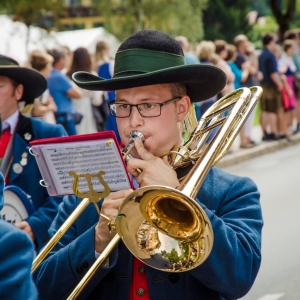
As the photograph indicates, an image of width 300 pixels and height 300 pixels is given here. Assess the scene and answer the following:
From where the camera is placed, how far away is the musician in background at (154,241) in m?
2.60

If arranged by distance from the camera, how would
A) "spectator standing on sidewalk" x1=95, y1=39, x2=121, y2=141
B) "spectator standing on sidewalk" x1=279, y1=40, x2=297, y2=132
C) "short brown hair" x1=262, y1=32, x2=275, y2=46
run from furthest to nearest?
"spectator standing on sidewalk" x1=279, y1=40, x2=297, y2=132, "short brown hair" x1=262, y1=32, x2=275, y2=46, "spectator standing on sidewalk" x1=95, y1=39, x2=121, y2=141

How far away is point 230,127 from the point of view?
278cm

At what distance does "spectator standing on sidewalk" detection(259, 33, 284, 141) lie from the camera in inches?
492

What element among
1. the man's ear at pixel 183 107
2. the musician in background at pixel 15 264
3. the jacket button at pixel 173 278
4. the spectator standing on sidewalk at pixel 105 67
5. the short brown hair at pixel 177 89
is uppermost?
the musician in background at pixel 15 264

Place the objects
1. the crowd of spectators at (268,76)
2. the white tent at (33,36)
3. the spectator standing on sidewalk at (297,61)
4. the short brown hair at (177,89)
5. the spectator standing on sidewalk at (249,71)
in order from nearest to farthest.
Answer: the short brown hair at (177,89) → the crowd of spectators at (268,76) → the spectator standing on sidewalk at (249,71) → the spectator standing on sidewalk at (297,61) → the white tent at (33,36)

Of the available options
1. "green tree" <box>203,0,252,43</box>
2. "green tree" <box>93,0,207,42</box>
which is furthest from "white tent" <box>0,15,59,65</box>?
"green tree" <box>203,0,252,43</box>

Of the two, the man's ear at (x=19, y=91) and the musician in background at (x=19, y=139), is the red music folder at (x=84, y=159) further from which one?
the man's ear at (x=19, y=91)

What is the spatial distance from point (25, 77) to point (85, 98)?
517 cm

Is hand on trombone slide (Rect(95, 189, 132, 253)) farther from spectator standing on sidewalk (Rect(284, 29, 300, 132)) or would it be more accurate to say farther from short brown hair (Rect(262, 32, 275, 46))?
spectator standing on sidewalk (Rect(284, 29, 300, 132))

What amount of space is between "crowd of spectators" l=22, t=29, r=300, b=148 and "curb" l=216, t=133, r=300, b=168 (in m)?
0.17

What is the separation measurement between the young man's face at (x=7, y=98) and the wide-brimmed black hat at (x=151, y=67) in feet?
4.75

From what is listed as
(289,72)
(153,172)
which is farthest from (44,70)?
(289,72)

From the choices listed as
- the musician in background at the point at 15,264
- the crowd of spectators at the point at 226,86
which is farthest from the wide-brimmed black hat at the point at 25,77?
the crowd of spectators at the point at 226,86

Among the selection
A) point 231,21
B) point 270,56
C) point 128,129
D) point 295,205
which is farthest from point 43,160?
point 231,21
